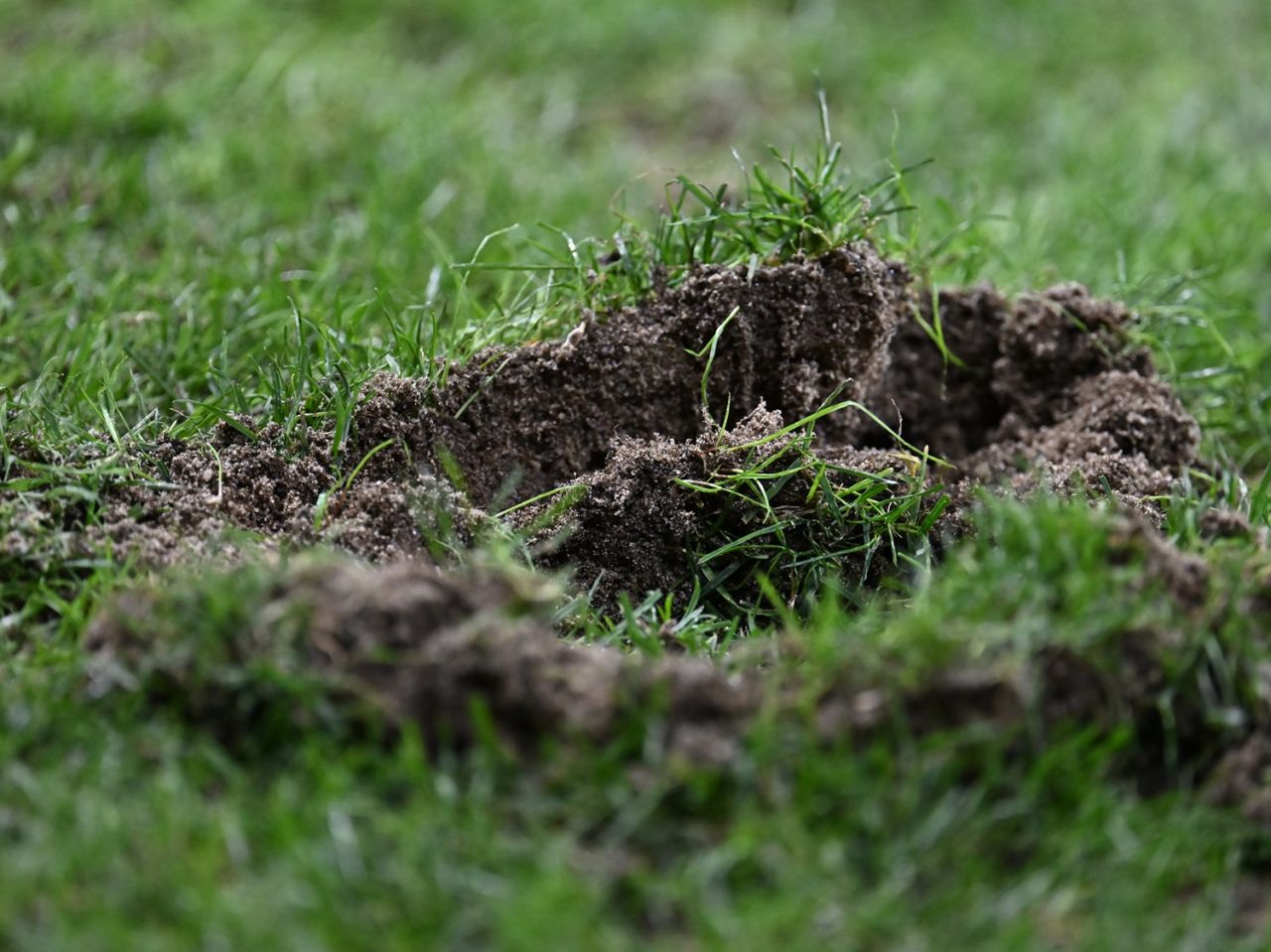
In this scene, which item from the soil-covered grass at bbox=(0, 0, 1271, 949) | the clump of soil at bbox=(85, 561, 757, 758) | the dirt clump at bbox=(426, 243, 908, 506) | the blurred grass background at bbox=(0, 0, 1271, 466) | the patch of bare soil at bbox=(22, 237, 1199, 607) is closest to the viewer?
the soil-covered grass at bbox=(0, 0, 1271, 949)

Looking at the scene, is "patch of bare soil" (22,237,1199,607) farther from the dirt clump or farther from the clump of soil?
the clump of soil

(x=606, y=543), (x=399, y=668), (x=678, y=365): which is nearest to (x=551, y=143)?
(x=678, y=365)

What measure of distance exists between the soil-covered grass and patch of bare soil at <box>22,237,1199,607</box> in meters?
0.01

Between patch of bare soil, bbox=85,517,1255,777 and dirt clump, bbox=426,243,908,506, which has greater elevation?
dirt clump, bbox=426,243,908,506

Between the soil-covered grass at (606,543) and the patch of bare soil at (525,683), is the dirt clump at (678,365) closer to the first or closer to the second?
the soil-covered grass at (606,543)

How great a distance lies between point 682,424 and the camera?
3199 millimetres

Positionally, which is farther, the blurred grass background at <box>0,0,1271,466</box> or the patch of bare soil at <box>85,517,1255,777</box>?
the blurred grass background at <box>0,0,1271,466</box>

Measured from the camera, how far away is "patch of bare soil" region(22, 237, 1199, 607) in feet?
9.12

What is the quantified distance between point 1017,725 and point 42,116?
3.85 meters

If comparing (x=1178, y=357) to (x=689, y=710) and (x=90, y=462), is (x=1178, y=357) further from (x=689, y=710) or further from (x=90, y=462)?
(x=90, y=462)

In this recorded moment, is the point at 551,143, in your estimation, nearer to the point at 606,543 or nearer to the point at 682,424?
the point at 682,424

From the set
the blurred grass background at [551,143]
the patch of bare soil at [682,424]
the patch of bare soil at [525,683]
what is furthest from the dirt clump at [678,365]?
the patch of bare soil at [525,683]

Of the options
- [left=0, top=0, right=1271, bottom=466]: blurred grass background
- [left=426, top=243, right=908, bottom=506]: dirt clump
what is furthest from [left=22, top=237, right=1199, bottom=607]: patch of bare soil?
[left=0, top=0, right=1271, bottom=466]: blurred grass background

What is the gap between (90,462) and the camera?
2.78 m
